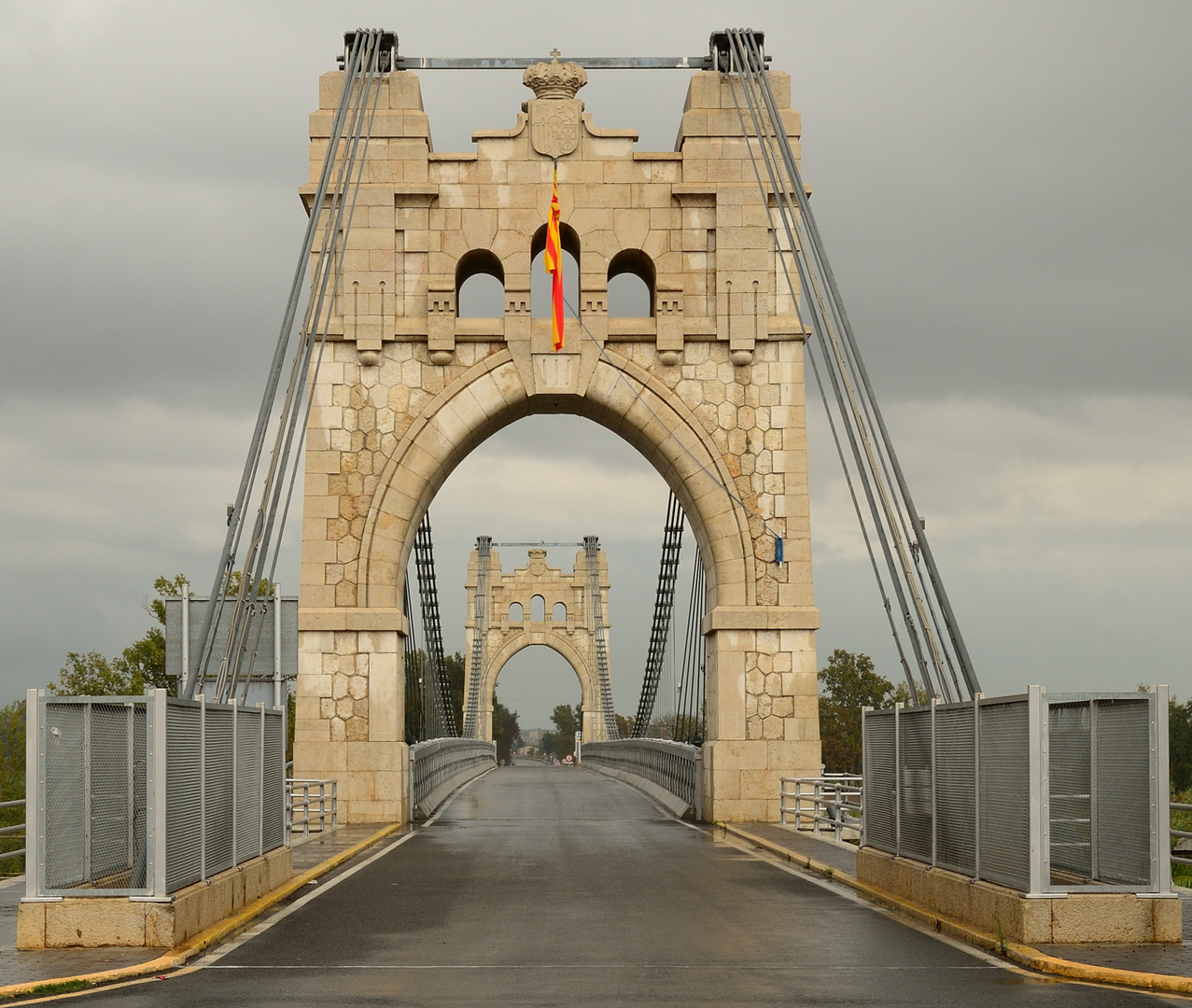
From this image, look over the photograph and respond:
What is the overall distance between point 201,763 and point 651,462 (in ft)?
45.4

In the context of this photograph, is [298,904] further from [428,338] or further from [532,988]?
[428,338]

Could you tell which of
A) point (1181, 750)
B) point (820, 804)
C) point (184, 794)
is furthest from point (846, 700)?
point (184, 794)

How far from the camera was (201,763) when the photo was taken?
1136cm

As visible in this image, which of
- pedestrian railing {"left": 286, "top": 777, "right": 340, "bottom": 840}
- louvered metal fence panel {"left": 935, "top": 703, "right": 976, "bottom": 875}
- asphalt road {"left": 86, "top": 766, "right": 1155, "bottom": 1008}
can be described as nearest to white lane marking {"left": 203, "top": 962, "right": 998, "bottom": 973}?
asphalt road {"left": 86, "top": 766, "right": 1155, "bottom": 1008}

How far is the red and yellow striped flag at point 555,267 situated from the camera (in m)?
23.0

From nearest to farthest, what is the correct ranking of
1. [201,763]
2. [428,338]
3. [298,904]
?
1. [201,763]
2. [298,904]
3. [428,338]

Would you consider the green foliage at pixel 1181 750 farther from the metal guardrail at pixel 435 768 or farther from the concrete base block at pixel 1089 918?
the concrete base block at pixel 1089 918

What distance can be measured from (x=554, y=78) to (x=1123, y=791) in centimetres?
A: 1650

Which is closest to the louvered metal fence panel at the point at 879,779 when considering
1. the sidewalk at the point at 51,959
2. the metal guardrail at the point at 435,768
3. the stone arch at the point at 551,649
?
the sidewalk at the point at 51,959

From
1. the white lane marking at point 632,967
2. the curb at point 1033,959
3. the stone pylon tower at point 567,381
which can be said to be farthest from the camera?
the stone pylon tower at point 567,381

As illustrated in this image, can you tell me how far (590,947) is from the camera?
10.5 metres

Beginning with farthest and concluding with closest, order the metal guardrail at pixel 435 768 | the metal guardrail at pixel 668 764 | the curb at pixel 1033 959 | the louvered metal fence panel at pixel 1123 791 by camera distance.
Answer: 1. the metal guardrail at pixel 435 768
2. the metal guardrail at pixel 668 764
3. the louvered metal fence panel at pixel 1123 791
4. the curb at pixel 1033 959

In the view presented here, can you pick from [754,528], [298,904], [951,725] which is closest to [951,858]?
[951,725]

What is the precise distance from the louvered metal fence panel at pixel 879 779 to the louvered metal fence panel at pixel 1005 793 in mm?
2486
